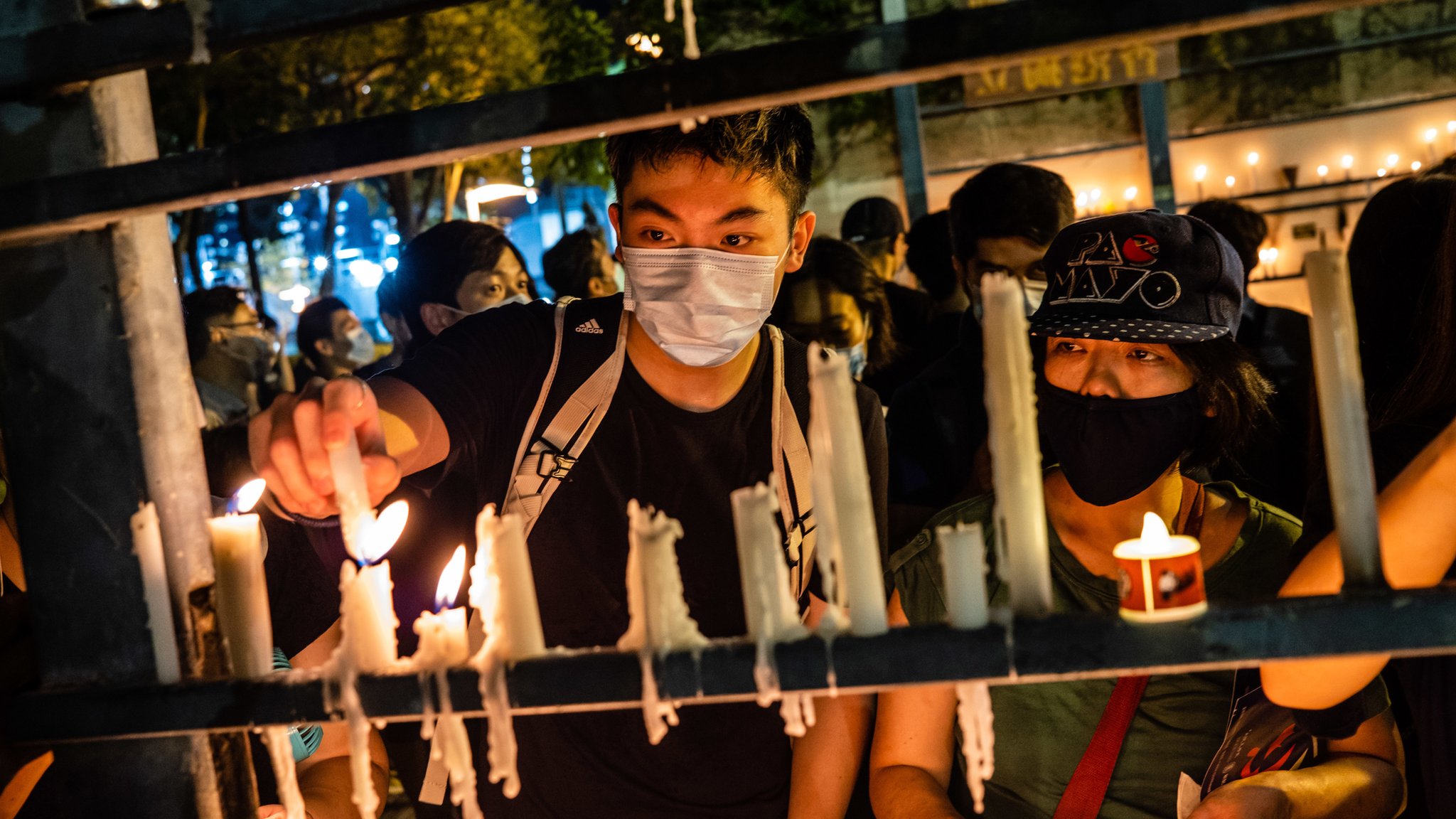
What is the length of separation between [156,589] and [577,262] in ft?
19.0

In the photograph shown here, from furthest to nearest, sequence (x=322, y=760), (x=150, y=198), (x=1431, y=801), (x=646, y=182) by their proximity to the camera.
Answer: (x=322, y=760) → (x=646, y=182) → (x=1431, y=801) → (x=150, y=198)

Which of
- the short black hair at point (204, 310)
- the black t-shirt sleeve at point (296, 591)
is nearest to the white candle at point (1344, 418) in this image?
the black t-shirt sleeve at point (296, 591)

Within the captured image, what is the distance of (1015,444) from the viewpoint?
965 millimetres

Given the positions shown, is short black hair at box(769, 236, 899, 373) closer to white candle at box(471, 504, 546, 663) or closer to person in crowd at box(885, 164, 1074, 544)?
person in crowd at box(885, 164, 1074, 544)

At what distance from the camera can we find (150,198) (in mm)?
1065

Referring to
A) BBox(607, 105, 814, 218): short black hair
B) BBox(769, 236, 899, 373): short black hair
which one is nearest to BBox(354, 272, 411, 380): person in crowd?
BBox(769, 236, 899, 373): short black hair

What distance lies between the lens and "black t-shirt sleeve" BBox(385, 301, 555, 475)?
6.58ft

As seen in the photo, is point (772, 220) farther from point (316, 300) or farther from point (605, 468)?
point (316, 300)

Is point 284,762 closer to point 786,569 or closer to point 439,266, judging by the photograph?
point 786,569

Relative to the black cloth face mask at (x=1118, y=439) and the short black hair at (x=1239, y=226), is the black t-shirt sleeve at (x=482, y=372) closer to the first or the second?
the black cloth face mask at (x=1118, y=439)

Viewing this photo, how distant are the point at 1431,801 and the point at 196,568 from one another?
204 cm

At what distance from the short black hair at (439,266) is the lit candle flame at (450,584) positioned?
3670 mm

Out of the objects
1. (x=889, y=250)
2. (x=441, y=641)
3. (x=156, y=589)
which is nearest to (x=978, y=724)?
(x=441, y=641)

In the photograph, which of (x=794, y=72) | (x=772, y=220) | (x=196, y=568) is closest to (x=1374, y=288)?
(x=772, y=220)
